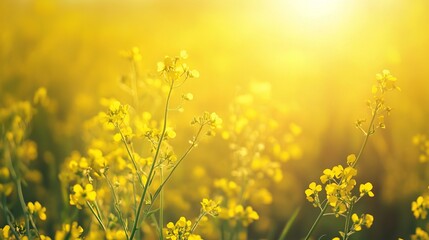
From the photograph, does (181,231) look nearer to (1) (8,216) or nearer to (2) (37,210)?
(2) (37,210)

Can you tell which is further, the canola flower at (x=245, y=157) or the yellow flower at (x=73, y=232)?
the canola flower at (x=245, y=157)

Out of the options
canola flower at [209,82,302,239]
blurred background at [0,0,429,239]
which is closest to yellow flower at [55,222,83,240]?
canola flower at [209,82,302,239]

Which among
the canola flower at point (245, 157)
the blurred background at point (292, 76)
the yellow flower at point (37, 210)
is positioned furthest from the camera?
the blurred background at point (292, 76)

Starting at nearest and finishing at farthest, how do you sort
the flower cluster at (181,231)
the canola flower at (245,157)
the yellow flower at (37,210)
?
the flower cluster at (181,231)
the yellow flower at (37,210)
the canola flower at (245,157)

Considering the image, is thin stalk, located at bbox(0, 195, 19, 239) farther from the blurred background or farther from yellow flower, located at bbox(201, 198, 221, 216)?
the blurred background

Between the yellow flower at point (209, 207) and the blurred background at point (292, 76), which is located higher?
the blurred background at point (292, 76)

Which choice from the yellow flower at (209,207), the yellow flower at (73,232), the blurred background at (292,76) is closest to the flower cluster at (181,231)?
the yellow flower at (209,207)

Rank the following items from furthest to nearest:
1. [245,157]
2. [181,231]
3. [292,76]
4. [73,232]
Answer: [292,76] < [245,157] < [73,232] < [181,231]

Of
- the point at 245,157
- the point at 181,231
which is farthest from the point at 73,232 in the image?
the point at 245,157

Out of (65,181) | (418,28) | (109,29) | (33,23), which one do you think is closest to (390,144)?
(418,28)

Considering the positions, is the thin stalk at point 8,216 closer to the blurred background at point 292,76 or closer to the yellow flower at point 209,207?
the yellow flower at point 209,207
